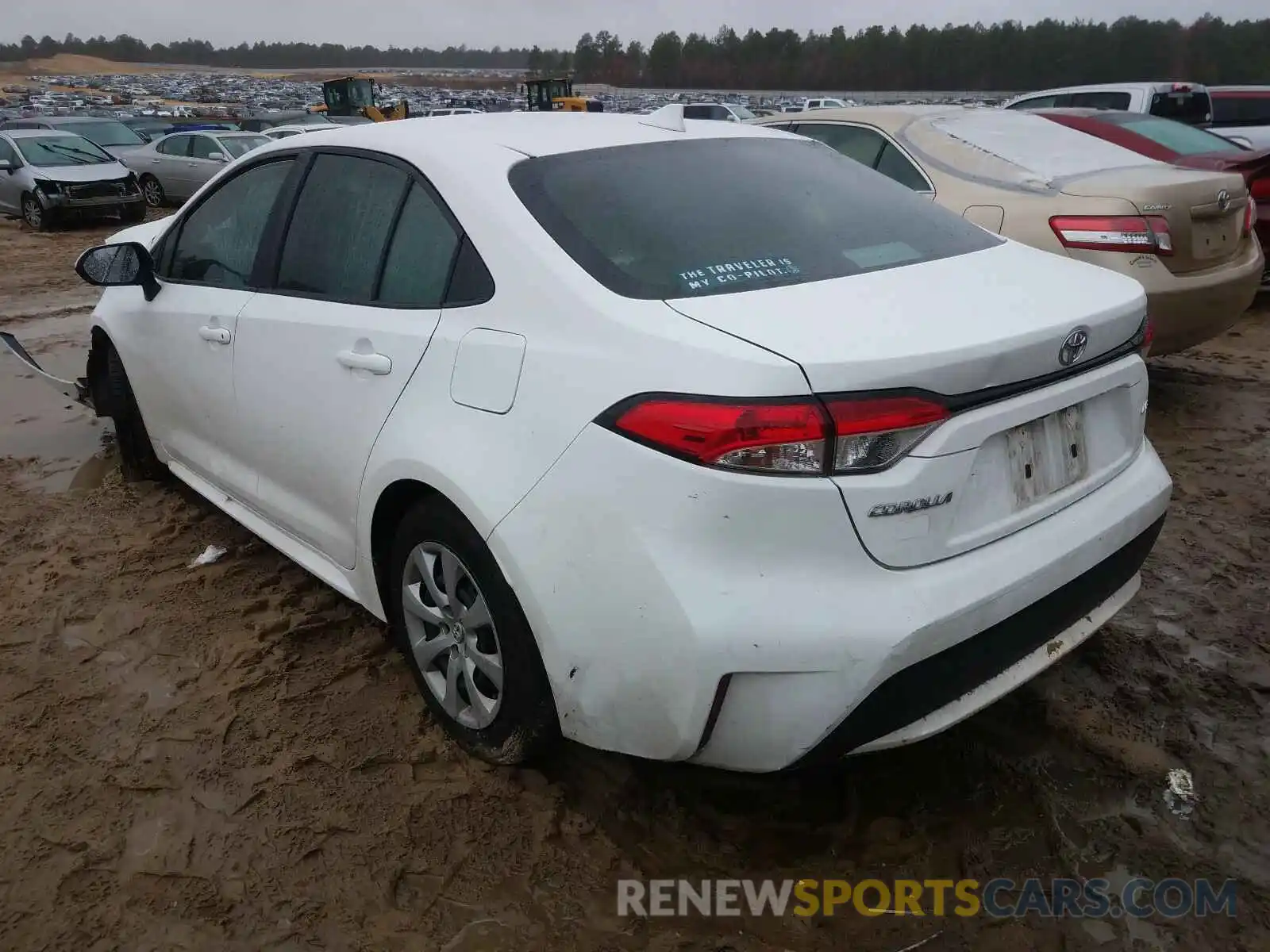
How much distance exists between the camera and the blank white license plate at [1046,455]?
1996 millimetres

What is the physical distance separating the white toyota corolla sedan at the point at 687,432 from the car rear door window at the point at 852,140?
2.64m

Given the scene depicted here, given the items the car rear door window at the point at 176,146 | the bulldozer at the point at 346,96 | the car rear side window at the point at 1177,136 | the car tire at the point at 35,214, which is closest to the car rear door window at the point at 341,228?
the car rear side window at the point at 1177,136

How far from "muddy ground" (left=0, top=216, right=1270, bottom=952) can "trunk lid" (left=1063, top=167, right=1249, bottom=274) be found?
1853 millimetres

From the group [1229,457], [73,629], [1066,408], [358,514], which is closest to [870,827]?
[1066,408]

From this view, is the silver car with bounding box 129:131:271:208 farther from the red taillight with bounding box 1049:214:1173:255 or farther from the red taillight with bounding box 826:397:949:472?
the red taillight with bounding box 826:397:949:472

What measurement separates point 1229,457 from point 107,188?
14.9 meters

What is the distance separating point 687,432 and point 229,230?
228 centimetres

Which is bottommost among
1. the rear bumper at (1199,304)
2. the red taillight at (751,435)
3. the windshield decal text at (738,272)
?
the rear bumper at (1199,304)

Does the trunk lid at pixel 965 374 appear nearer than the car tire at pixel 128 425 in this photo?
Yes

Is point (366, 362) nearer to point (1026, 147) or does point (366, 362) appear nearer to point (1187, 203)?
point (1187, 203)

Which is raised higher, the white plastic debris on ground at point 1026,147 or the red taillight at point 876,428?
the white plastic debris on ground at point 1026,147

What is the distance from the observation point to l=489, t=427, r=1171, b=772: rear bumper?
176 centimetres

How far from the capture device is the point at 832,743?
6.09ft

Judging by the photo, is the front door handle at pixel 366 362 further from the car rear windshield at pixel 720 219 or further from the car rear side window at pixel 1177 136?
the car rear side window at pixel 1177 136
